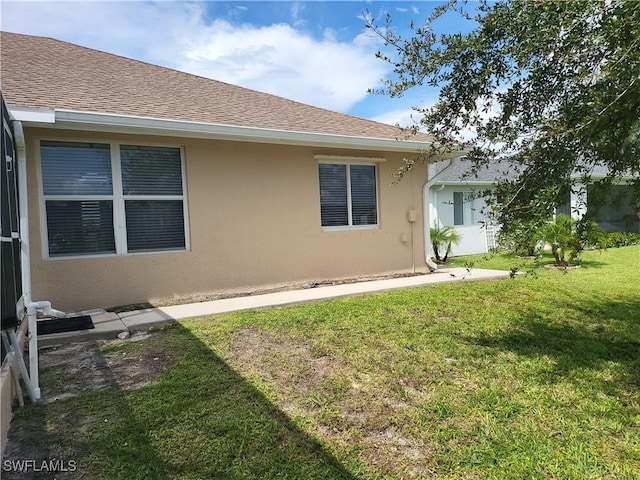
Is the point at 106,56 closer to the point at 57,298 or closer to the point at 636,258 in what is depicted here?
the point at 57,298

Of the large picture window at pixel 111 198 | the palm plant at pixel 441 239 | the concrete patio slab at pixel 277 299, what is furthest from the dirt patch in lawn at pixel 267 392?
the palm plant at pixel 441 239

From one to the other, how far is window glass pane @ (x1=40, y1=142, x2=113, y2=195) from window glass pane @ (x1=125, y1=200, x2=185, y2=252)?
53 cm

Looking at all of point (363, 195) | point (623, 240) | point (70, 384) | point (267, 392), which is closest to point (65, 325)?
point (70, 384)

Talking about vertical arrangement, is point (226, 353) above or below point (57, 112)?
below

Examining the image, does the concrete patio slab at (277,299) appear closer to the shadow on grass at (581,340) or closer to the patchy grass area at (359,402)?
the patchy grass area at (359,402)

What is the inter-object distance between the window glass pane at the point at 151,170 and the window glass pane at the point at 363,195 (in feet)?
12.1

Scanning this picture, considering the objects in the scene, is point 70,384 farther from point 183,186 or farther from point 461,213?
point 461,213

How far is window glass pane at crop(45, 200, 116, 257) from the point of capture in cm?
598

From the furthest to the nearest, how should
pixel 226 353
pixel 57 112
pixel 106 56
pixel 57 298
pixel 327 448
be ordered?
1. pixel 106 56
2. pixel 57 298
3. pixel 57 112
4. pixel 226 353
5. pixel 327 448

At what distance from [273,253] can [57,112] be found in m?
4.09

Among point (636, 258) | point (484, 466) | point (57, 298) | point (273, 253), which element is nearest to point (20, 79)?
point (57, 298)

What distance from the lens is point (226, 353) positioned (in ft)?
14.1

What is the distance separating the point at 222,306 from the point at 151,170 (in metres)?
2.60

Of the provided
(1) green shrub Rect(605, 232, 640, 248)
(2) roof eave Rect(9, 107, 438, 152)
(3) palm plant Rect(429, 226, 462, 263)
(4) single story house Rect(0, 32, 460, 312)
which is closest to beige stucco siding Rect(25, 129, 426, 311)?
(4) single story house Rect(0, 32, 460, 312)
